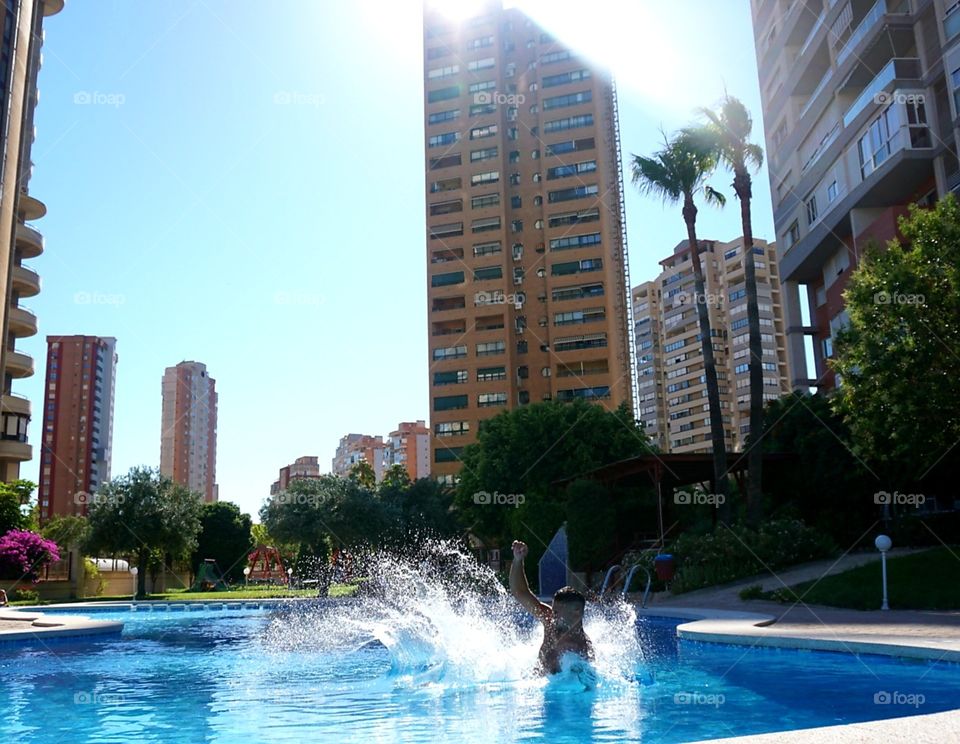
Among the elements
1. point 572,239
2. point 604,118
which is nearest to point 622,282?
point 572,239

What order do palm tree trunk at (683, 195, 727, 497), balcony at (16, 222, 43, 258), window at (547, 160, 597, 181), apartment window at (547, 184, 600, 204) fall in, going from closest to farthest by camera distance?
1. palm tree trunk at (683, 195, 727, 497)
2. balcony at (16, 222, 43, 258)
3. apartment window at (547, 184, 600, 204)
4. window at (547, 160, 597, 181)

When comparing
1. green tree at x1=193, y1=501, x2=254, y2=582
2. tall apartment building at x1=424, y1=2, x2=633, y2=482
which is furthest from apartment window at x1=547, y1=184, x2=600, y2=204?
green tree at x1=193, y1=501, x2=254, y2=582

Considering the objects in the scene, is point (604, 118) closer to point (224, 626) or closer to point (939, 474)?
point (939, 474)

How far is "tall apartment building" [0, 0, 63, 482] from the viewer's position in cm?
4128

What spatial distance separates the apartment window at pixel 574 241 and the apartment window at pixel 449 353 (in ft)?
40.5

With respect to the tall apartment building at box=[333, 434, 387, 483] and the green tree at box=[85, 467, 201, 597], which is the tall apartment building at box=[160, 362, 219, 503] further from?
the green tree at box=[85, 467, 201, 597]

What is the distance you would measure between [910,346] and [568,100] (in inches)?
2652

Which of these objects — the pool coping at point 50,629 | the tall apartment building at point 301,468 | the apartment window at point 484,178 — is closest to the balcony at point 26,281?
the pool coping at point 50,629

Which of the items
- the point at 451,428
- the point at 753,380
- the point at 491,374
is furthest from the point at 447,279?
the point at 753,380

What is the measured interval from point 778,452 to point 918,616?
614 inches

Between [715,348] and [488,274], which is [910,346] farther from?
[715,348]

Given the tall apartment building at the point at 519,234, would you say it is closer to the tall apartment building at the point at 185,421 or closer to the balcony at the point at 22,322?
the balcony at the point at 22,322

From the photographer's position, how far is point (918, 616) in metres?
16.4

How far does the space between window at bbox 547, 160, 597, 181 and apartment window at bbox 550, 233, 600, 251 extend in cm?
625
